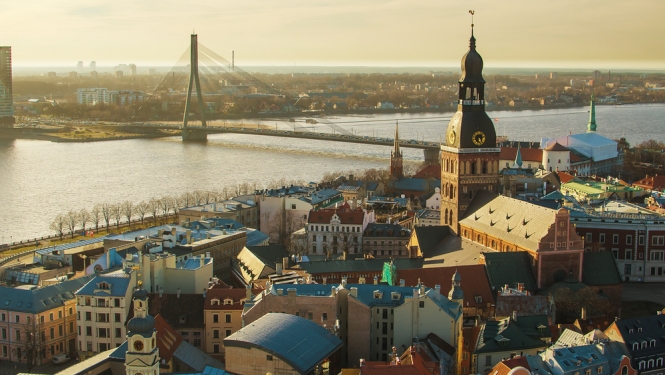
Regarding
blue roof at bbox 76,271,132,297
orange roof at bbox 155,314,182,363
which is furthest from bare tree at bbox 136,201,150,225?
orange roof at bbox 155,314,182,363

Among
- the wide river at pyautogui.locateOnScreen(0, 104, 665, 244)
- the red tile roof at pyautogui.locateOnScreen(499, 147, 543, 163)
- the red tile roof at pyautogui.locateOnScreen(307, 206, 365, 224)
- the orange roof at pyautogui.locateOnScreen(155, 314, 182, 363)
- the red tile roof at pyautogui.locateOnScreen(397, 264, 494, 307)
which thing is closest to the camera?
the orange roof at pyautogui.locateOnScreen(155, 314, 182, 363)

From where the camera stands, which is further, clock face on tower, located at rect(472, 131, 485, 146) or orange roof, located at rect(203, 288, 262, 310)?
clock face on tower, located at rect(472, 131, 485, 146)

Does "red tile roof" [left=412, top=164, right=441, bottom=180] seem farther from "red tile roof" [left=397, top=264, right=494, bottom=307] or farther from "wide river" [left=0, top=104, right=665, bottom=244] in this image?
"red tile roof" [left=397, top=264, right=494, bottom=307]

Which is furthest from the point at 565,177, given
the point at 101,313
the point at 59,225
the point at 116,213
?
the point at 101,313

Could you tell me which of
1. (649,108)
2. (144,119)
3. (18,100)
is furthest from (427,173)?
(649,108)

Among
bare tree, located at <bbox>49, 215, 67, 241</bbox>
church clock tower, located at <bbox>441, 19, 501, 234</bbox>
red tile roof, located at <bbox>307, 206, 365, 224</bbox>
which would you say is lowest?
bare tree, located at <bbox>49, 215, 67, 241</bbox>

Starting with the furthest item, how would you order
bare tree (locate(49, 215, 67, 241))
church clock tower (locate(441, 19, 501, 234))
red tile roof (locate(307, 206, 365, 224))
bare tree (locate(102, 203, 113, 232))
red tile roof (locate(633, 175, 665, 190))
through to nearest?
1. red tile roof (locate(633, 175, 665, 190))
2. bare tree (locate(102, 203, 113, 232))
3. bare tree (locate(49, 215, 67, 241))
4. red tile roof (locate(307, 206, 365, 224))
5. church clock tower (locate(441, 19, 501, 234))

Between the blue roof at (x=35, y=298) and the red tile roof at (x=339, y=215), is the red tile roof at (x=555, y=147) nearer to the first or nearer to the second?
the red tile roof at (x=339, y=215)
